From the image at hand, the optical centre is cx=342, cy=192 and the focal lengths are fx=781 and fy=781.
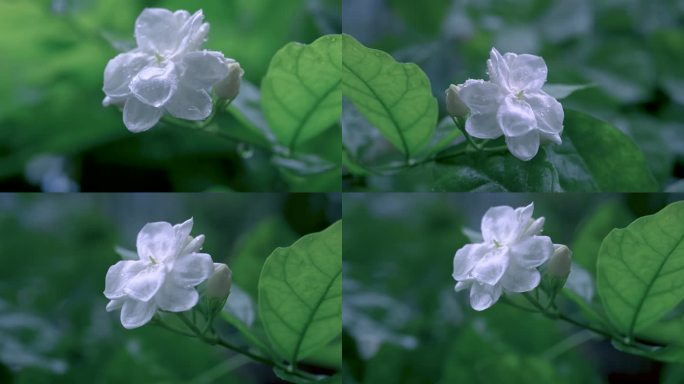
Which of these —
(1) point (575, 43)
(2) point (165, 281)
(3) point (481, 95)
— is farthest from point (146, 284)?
(1) point (575, 43)

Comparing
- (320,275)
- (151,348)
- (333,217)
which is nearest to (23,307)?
(151,348)

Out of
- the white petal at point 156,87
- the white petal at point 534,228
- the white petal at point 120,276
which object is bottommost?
the white petal at point 120,276

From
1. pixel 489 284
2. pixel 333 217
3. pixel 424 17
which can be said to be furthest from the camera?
pixel 424 17

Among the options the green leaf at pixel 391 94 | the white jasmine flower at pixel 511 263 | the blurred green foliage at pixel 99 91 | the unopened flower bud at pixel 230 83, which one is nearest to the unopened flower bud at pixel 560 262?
the white jasmine flower at pixel 511 263

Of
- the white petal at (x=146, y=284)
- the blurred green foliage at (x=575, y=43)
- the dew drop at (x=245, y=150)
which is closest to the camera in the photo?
the white petal at (x=146, y=284)

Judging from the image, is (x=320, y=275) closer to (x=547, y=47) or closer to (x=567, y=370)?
(x=567, y=370)

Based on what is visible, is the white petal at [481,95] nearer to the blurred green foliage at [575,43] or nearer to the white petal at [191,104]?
the white petal at [191,104]

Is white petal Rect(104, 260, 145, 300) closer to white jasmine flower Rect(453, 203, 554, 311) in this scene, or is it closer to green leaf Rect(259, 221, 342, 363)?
green leaf Rect(259, 221, 342, 363)
